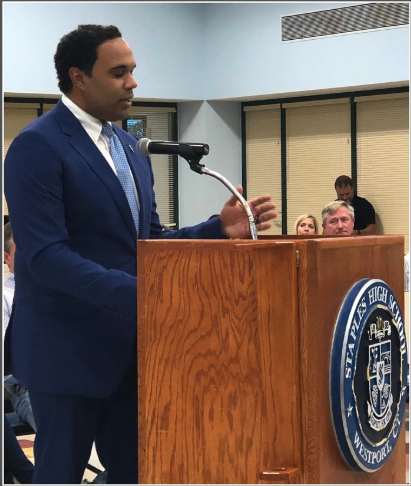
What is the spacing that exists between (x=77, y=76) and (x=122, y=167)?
0.25 meters

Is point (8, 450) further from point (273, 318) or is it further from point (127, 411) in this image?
point (273, 318)

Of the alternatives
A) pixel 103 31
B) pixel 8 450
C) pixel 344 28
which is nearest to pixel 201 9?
pixel 344 28

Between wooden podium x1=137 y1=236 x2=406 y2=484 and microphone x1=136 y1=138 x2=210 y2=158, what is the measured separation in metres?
0.30

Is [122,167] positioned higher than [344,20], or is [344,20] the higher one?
[344,20]

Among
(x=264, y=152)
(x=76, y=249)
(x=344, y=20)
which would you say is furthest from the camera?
(x=264, y=152)

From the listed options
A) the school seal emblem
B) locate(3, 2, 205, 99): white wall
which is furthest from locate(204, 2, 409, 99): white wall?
the school seal emblem

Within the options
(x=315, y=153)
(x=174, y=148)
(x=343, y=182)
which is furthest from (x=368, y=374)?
(x=315, y=153)

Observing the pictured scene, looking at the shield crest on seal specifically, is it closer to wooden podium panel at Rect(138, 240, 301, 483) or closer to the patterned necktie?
wooden podium panel at Rect(138, 240, 301, 483)

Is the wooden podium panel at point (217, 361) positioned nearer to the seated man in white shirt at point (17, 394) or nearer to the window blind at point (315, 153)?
the seated man in white shirt at point (17, 394)

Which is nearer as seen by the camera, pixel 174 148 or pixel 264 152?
pixel 174 148

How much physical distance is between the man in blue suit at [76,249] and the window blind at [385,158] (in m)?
6.74

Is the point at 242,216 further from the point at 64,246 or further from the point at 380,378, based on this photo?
the point at 380,378

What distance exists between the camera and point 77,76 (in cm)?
209

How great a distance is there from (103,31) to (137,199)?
0.43 meters
